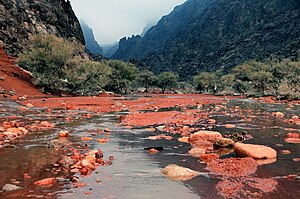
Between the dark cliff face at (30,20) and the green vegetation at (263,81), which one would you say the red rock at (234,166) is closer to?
the green vegetation at (263,81)

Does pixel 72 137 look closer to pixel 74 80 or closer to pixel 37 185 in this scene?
pixel 37 185

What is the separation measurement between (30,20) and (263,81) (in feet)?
163

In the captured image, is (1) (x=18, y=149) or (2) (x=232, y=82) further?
(2) (x=232, y=82)

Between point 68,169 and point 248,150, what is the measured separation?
4.92 meters

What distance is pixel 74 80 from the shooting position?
45344 mm

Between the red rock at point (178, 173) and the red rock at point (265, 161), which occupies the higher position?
the red rock at point (178, 173)

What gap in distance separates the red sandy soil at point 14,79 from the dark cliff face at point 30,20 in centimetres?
742

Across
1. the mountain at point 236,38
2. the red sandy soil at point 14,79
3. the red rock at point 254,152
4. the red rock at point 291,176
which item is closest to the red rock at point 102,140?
the red rock at point 254,152

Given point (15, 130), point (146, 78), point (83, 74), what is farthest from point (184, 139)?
point (146, 78)

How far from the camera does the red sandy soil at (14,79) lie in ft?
125

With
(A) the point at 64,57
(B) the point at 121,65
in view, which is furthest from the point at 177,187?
(B) the point at 121,65

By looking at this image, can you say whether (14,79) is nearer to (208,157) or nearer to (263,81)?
(208,157)

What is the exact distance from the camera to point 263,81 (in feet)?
211

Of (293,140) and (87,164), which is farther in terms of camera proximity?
(293,140)
